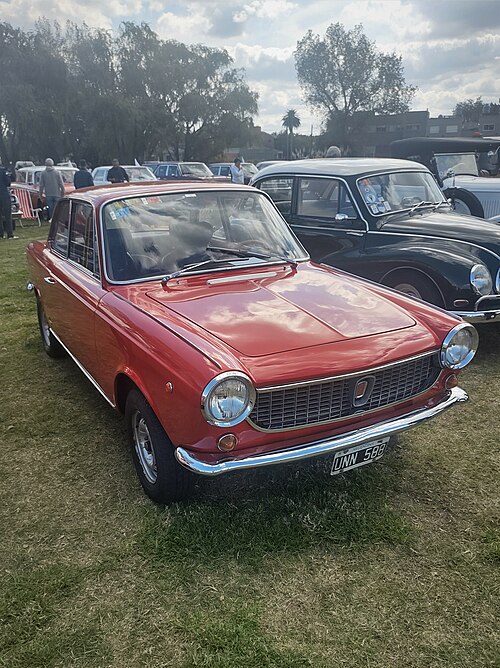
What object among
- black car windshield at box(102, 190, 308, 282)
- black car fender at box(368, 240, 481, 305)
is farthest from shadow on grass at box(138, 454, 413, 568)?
black car fender at box(368, 240, 481, 305)

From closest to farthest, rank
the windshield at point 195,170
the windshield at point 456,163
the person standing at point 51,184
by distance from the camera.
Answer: the windshield at point 456,163 < the person standing at point 51,184 < the windshield at point 195,170

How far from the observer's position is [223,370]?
2416 millimetres

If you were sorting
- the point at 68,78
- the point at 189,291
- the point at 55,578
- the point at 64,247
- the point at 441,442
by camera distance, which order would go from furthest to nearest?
the point at 68,78, the point at 64,247, the point at 441,442, the point at 189,291, the point at 55,578

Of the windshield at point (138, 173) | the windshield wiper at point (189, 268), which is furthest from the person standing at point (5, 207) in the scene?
the windshield wiper at point (189, 268)

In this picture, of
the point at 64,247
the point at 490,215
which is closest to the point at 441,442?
the point at 64,247

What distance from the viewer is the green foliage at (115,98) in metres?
32.9

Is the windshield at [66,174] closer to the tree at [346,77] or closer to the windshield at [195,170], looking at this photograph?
the windshield at [195,170]

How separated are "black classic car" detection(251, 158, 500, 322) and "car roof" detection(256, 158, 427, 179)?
0.01m

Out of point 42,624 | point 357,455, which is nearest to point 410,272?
point 357,455

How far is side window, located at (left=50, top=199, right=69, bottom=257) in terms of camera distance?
4.60 m

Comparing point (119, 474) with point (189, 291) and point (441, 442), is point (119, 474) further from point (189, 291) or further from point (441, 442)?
point (441, 442)

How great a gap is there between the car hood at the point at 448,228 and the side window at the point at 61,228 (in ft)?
10.4

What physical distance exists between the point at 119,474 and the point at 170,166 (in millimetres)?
19455

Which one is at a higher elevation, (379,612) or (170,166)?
(170,166)
